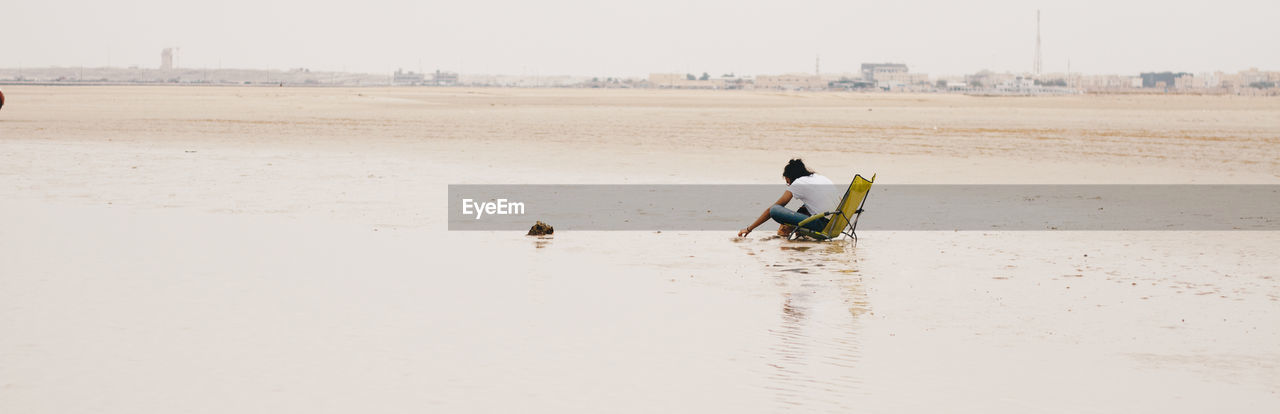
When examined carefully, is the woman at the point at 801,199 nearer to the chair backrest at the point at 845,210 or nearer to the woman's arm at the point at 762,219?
the woman's arm at the point at 762,219

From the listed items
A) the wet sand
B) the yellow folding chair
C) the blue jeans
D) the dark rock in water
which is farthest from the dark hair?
the dark rock in water

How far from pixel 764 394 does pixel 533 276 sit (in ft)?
14.7

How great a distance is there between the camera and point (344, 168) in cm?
2302

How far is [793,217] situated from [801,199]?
0.28 m

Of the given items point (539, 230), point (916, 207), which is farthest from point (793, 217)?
point (916, 207)

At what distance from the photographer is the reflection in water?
6691 mm

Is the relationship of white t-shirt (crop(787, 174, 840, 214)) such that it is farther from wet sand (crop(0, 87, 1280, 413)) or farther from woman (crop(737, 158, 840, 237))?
wet sand (crop(0, 87, 1280, 413))

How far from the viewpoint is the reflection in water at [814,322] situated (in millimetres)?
6691

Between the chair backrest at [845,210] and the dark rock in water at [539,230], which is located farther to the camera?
the dark rock in water at [539,230]

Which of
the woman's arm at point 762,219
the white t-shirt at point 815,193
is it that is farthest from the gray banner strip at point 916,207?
the woman's arm at point 762,219

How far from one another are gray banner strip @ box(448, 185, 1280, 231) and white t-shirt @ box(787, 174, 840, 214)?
18 centimetres

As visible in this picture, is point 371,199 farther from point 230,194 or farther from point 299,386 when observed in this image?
point 299,386

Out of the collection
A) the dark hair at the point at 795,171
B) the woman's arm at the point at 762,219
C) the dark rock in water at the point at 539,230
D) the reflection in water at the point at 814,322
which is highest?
the dark hair at the point at 795,171

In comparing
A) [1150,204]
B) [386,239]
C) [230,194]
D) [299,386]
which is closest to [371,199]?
[230,194]
